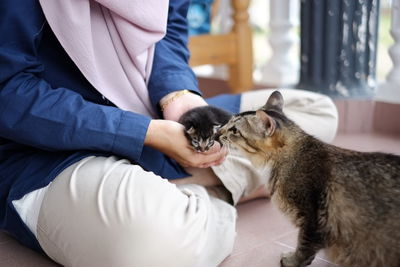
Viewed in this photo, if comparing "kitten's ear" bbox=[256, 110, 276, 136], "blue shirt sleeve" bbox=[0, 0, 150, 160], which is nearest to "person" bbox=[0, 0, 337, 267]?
"blue shirt sleeve" bbox=[0, 0, 150, 160]

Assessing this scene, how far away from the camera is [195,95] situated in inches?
57.4

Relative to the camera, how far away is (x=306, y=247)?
1.12m

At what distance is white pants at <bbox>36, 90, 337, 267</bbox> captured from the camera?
42.9 inches

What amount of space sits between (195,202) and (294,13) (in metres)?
1.75

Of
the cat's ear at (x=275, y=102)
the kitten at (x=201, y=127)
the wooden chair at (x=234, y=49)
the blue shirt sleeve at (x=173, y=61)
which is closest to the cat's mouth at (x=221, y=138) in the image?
the kitten at (x=201, y=127)

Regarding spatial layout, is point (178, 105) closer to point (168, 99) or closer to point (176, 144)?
point (168, 99)

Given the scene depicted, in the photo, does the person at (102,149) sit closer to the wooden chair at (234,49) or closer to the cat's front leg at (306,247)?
the cat's front leg at (306,247)

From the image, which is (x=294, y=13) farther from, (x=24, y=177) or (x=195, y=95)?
(x=24, y=177)

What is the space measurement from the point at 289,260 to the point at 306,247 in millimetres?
86

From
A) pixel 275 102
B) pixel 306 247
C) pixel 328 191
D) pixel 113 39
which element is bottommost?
pixel 306 247

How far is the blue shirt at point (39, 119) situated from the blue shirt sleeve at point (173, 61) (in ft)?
0.70

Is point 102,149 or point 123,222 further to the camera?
point 102,149

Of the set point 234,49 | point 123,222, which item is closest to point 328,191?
point 123,222

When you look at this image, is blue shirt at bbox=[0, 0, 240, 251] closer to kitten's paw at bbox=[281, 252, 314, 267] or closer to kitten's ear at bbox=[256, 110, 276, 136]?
kitten's ear at bbox=[256, 110, 276, 136]
